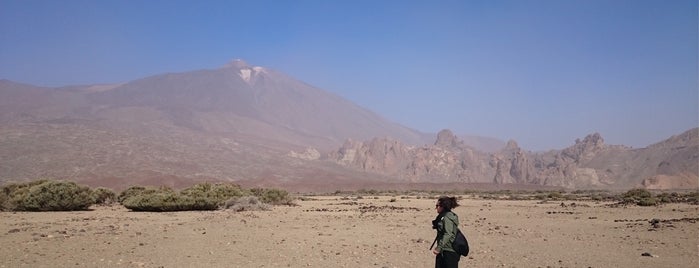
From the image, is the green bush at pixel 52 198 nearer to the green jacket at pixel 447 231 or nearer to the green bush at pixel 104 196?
→ the green bush at pixel 104 196

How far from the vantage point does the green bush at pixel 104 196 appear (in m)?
33.7

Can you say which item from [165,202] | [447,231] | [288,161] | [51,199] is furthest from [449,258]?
[288,161]

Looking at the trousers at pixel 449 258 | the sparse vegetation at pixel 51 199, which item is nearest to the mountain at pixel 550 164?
the sparse vegetation at pixel 51 199

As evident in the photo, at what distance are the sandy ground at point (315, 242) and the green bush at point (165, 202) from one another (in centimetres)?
378

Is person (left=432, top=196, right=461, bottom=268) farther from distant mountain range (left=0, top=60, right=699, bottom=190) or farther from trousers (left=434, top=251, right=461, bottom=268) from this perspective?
distant mountain range (left=0, top=60, right=699, bottom=190)

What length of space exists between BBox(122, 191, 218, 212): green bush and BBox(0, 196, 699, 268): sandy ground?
12.4ft

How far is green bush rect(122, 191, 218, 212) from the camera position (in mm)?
27688

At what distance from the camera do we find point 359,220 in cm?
2427

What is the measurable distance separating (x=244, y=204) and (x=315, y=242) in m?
13.9

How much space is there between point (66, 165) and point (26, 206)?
5743 centimetres

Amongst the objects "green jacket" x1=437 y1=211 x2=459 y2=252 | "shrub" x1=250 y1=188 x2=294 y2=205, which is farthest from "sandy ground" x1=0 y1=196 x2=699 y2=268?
"shrub" x1=250 y1=188 x2=294 y2=205

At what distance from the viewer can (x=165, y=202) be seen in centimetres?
2797

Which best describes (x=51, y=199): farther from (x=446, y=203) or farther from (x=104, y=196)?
(x=446, y=203)

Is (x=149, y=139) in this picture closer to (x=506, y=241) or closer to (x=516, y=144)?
(x=506, y=241)
